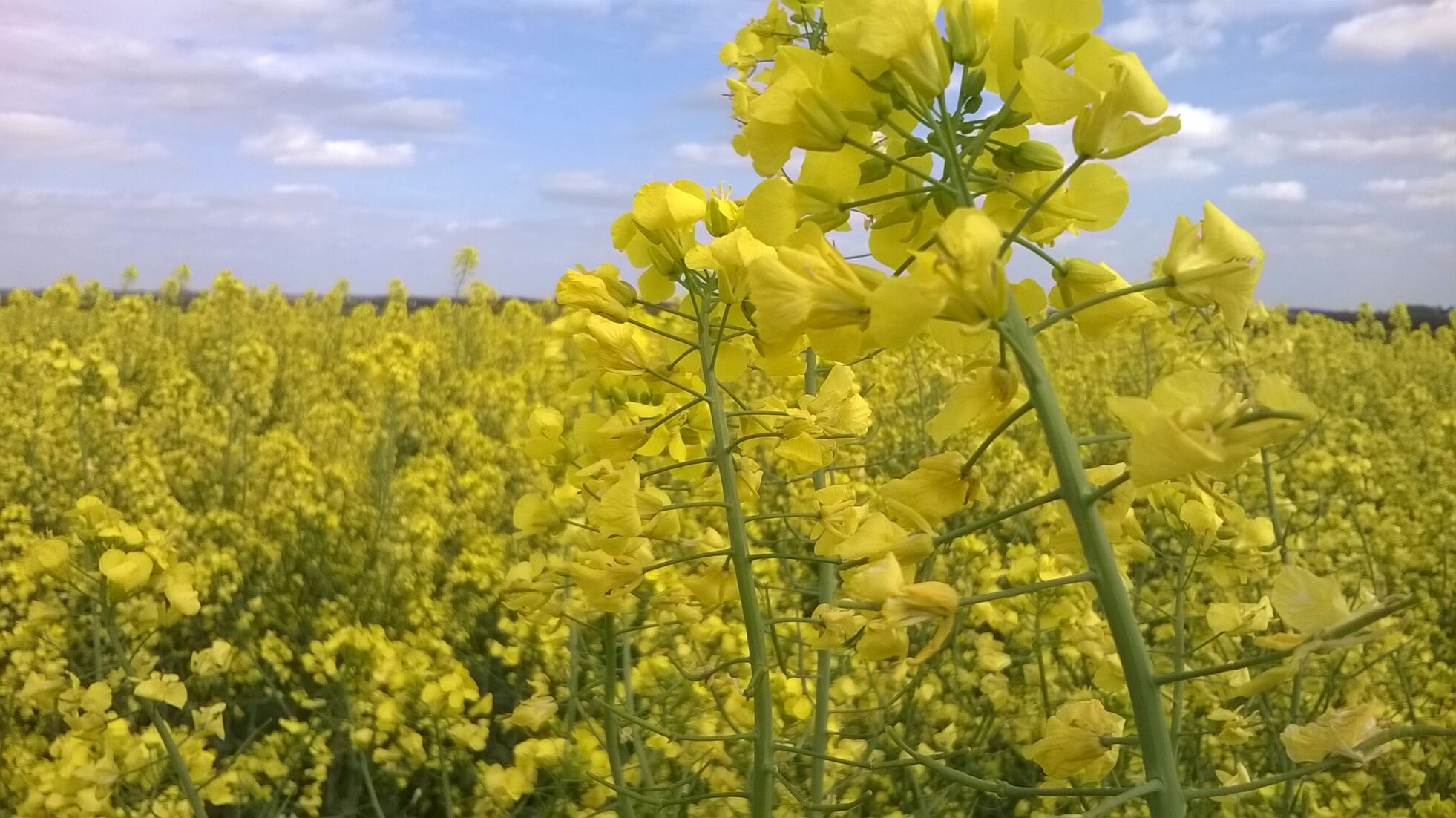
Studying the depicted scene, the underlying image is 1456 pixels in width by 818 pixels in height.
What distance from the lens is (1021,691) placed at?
95.2 inches

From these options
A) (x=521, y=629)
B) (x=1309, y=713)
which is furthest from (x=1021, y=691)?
(x=521, y=629)

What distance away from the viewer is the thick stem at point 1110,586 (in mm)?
A: 637

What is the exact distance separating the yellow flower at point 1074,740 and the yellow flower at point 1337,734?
13 cm

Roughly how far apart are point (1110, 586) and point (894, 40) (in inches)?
16.0

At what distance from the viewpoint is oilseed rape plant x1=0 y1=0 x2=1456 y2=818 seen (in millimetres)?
672

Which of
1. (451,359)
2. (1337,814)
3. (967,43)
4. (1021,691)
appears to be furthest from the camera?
(451,359)

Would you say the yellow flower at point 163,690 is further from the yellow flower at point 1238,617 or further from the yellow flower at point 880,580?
the yellow flower at point 1238,617

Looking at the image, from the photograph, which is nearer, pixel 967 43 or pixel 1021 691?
pixel 967 43

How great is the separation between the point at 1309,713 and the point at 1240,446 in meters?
1.97

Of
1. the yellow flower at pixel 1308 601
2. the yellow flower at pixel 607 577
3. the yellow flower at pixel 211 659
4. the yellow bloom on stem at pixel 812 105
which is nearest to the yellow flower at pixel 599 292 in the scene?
the yellow flower at pixel 607 577

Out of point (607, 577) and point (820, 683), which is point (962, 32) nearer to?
point (607, 577)

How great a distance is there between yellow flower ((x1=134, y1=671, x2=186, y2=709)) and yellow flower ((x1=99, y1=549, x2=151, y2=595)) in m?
0.17

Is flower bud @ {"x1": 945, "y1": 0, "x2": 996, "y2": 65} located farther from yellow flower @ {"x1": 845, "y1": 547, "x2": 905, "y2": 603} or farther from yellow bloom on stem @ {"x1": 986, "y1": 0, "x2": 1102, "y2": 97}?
yellow flower @ {"x1": 845, "y1": 547, "x2": 905, "y2": 603}

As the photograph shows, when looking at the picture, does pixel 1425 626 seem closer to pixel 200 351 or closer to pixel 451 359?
pixel 451 359
